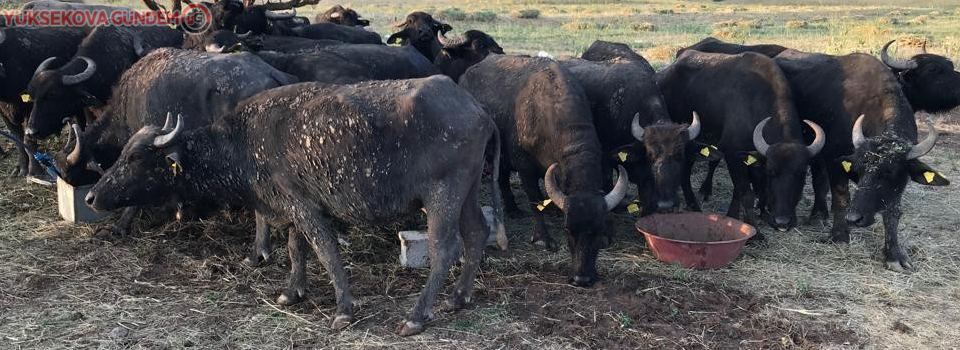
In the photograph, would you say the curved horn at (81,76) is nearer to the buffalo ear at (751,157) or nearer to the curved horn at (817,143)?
the buffalo ear at (751,157)

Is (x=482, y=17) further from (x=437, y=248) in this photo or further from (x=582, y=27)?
(x=437, y=248)

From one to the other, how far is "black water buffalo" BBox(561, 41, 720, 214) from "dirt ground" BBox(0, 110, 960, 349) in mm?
624

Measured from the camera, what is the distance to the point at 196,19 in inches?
439

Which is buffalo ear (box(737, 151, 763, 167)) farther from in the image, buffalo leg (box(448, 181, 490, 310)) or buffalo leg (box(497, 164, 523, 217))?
buffalo leg (box(448, 181, 490, 310))

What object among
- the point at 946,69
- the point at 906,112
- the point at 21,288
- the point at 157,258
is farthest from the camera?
the point at 946,69

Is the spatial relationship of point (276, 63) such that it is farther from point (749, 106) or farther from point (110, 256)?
point (749, 106)

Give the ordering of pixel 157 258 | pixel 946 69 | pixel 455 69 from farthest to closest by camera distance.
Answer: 1. pixel 455 69
2. pixel 946 69
3. pixel 157 258

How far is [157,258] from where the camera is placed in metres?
6.98

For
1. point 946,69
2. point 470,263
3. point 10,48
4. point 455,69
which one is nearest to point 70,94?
point 10,48

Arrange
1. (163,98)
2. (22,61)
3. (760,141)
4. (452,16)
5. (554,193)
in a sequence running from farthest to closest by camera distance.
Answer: (452,16)
(22,61)
(760,141)
(163,98)
(554,193)

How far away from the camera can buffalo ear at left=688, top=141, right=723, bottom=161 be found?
7.71 m

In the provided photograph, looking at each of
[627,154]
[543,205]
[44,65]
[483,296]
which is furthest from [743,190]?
[44,65]

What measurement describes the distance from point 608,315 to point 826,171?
158 inches

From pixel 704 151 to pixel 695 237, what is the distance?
874mm
